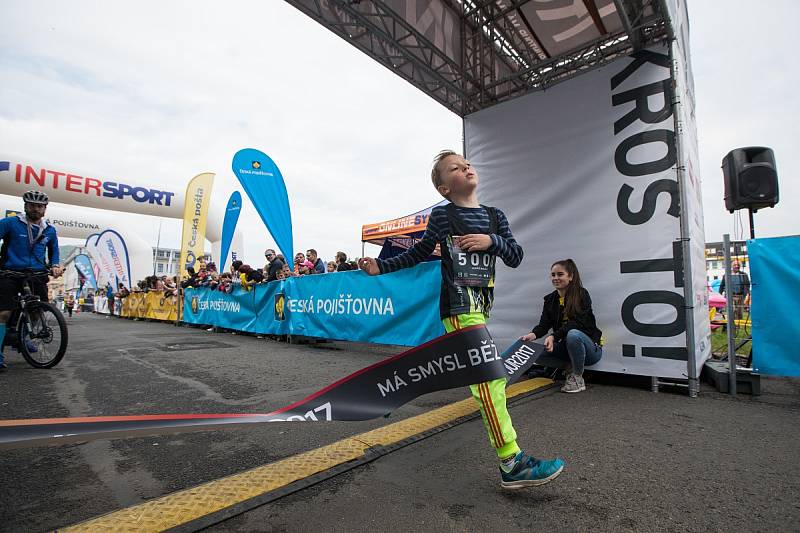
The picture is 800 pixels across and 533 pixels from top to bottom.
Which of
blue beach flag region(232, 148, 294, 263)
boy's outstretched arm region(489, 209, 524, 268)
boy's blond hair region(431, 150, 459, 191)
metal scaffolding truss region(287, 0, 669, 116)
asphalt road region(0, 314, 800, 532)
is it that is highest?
metal scaffolding truss region(287, 0, 669, 116)

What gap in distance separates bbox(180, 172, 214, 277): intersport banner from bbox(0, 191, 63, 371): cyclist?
11907 millimetres

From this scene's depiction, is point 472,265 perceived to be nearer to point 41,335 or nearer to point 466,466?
point 466,466

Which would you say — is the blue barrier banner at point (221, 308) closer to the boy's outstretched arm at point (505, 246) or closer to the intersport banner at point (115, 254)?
the boy's outstretched arm at point (505, 246)

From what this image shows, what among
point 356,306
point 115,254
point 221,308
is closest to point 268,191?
point 221,308

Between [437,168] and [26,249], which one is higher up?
[437,168]

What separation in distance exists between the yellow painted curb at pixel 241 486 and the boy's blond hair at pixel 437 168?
4.93 feet

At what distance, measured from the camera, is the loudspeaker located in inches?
156

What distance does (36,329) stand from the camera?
15.1 ft

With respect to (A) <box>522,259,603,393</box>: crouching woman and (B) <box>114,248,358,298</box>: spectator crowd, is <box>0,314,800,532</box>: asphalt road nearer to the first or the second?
(A) <box>522,259,603,393</box>: crouching woman

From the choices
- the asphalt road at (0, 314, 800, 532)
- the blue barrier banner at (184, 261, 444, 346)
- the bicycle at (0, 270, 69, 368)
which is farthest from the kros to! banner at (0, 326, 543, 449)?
the bicycle at (0, 270, 69, 368)

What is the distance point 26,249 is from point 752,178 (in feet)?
26.5

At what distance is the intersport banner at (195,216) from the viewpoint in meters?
16.0

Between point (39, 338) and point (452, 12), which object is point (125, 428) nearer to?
point (39, 338)

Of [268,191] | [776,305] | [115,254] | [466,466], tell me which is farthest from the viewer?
[115,254]
